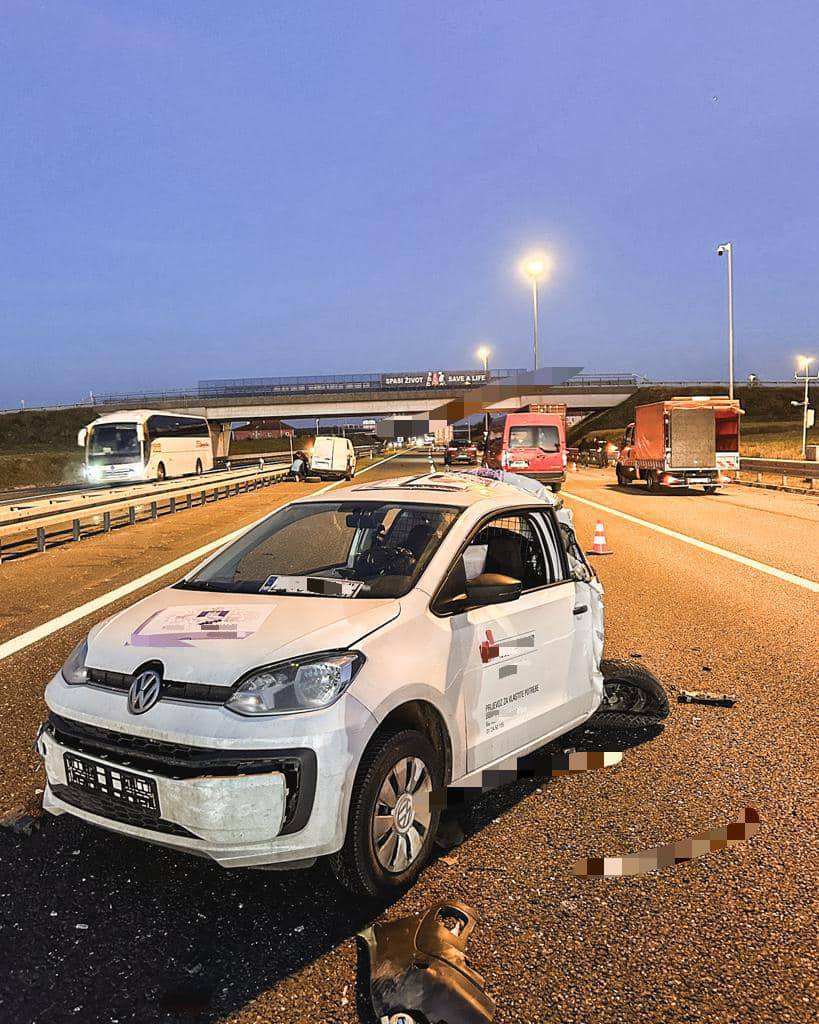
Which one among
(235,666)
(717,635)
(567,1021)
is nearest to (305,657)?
(235,666)

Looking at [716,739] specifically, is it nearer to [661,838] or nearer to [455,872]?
[661,838]

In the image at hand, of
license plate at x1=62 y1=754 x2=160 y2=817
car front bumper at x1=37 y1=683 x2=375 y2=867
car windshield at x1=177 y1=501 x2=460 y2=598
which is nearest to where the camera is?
car front bumper at x1=37 y1=683 x2=375 y2=867

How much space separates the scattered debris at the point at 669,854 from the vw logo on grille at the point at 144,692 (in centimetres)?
186

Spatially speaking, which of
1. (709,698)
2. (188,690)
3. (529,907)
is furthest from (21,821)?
(709,698)

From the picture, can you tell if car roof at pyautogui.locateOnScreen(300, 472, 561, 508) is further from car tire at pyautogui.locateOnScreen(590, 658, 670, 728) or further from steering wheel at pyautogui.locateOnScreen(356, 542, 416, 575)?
car tire at pyautogui.locateOnScreen(590, 658, 670, 728)

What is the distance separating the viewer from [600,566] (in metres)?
12.0

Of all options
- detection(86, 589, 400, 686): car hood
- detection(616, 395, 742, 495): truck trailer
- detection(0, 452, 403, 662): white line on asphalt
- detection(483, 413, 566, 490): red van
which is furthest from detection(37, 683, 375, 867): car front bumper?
detection(483, 413, 566, 490): red van

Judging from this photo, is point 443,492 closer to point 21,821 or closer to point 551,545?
point 551,545

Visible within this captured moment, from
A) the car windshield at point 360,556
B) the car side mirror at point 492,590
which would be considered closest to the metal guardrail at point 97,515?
the car windshield at point 360,556

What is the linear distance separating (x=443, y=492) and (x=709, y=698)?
101 inches

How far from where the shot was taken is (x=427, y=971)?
2729 millimetres

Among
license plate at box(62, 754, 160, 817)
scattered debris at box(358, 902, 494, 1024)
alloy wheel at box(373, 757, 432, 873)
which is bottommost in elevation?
scattered debris at box(358, 902, 494, 1024)

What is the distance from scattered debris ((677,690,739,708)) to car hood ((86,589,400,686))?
3.07 m

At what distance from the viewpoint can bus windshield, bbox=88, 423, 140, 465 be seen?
116 feet
